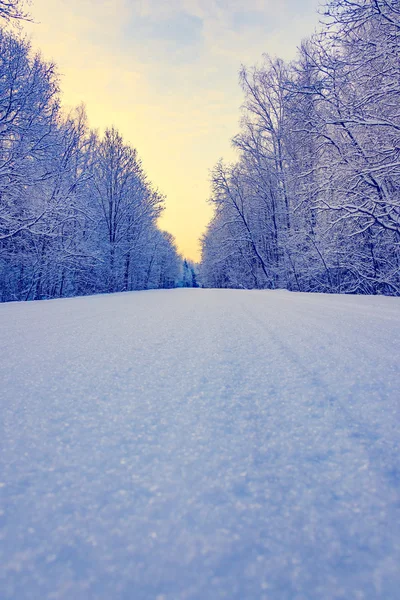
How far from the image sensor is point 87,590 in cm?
26

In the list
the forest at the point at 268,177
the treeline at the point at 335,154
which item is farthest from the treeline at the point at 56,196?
the treeline at the point at 335,154

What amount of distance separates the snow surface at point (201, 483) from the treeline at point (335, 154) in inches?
178

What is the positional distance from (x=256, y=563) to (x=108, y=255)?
13.7 meters

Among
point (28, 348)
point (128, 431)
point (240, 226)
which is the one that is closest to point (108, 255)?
point (240, 226)

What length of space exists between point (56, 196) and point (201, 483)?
751 centimetres

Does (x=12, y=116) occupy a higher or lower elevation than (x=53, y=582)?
higher

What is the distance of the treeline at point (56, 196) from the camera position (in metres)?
6.18

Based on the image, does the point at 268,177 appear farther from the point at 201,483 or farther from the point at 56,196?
the point at 201,483

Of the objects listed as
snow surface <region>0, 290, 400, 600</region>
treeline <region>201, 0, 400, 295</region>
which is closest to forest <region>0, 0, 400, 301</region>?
treeline <region>201, 0, 400, 295</region>

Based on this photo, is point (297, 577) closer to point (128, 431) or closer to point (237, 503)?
point (237, 503)

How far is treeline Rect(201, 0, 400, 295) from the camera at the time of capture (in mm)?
4180

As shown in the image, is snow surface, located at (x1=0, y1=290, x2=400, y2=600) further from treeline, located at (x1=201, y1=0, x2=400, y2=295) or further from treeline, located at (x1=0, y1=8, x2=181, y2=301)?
treeline, located at (x1=0, y1=8, x2=181, y2=301)

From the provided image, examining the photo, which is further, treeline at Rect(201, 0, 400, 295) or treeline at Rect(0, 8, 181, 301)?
treeline at Rect(0, 8, 181, 301)

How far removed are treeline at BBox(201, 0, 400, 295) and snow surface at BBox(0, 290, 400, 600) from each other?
4.52 metres
